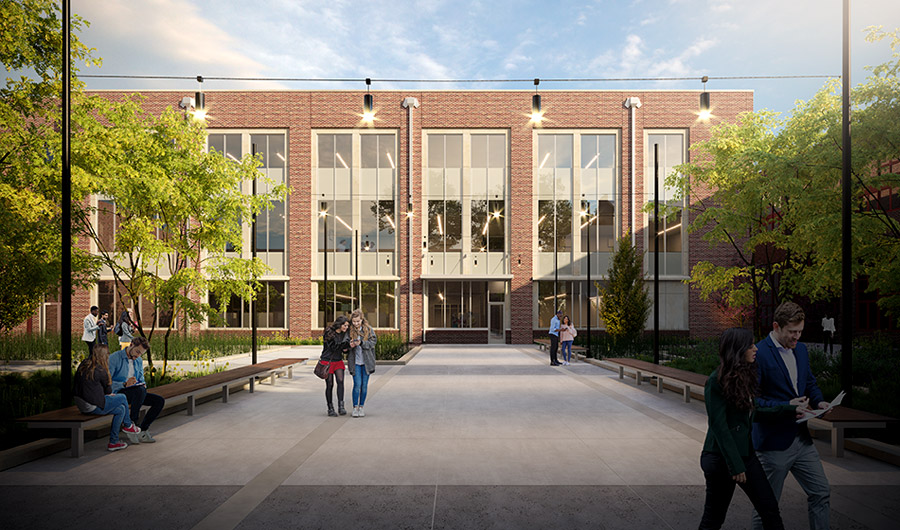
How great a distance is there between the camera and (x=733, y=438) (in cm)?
370

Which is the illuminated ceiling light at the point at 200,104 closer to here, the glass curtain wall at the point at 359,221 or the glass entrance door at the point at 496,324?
the glass curtain wall at the point at 359,221

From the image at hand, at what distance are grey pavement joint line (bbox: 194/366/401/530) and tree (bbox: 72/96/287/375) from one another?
6.78 m

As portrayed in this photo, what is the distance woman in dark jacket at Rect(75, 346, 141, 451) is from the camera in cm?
757

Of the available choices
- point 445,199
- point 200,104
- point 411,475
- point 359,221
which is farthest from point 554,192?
point 411,475

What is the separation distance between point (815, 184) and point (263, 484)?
17358 mm

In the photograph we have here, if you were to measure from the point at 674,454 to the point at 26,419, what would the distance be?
8568mm

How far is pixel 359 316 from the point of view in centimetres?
1009

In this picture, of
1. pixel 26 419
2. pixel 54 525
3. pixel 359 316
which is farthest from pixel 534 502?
pixel 26 419

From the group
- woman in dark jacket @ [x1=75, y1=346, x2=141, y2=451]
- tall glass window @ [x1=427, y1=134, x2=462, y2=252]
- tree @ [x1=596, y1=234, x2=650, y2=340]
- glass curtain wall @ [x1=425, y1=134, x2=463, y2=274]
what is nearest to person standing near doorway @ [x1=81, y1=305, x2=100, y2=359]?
woman in dark jacket @ [x1=75, y1=346, x2=141, y2=451]

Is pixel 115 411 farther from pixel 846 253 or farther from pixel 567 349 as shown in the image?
pixel 567 349

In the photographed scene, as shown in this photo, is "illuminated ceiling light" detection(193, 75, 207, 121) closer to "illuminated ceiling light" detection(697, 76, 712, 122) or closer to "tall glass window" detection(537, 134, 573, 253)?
"tall glass window" detection(537, 134, 573, 253)

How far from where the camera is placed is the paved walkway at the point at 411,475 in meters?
5.19

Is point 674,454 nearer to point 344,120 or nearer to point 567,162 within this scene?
point 567,162

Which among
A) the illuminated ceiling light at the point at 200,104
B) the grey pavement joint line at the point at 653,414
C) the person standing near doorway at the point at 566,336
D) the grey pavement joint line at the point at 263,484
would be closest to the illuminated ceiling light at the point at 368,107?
the illuminated ceiling light at the point at 200,104
